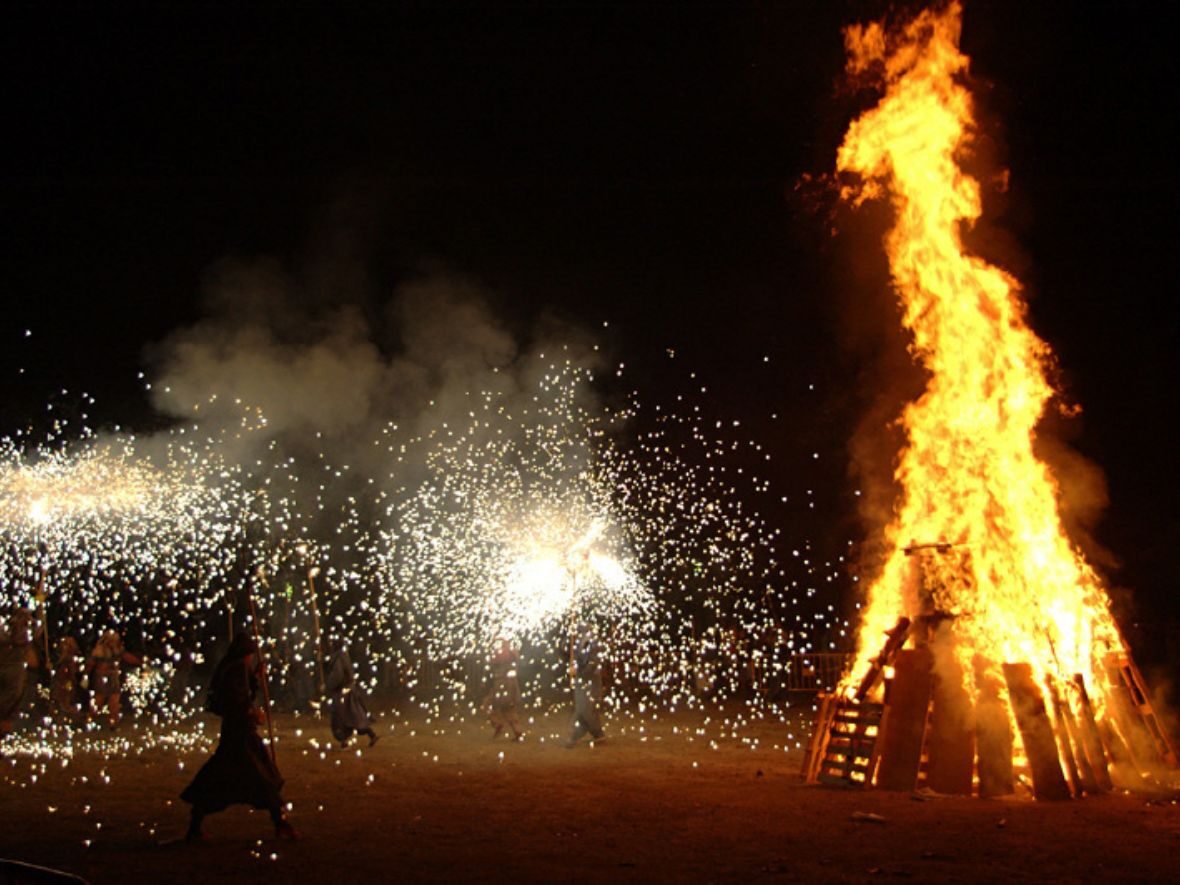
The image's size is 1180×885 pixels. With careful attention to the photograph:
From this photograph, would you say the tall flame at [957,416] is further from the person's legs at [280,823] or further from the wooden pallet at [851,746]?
the person's legs at [280,823]

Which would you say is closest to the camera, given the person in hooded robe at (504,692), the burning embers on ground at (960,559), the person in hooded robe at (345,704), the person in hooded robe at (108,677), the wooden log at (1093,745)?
the wooden log at (1093,745)

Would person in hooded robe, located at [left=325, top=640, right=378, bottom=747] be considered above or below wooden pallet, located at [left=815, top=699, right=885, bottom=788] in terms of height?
below

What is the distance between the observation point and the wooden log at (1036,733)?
8.68 m

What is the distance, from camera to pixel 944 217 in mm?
10953

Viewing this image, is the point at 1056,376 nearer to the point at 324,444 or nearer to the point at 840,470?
the point at 324,444

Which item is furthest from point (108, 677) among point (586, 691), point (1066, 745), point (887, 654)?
point (1066, 745)

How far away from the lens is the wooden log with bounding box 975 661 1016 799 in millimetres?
8844

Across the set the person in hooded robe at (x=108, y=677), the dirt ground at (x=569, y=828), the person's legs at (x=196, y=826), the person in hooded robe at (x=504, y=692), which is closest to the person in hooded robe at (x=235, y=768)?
the person's legs at (x=196, y=826)

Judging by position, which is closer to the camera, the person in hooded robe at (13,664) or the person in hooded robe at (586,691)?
the person in hooded robe at (13,664)

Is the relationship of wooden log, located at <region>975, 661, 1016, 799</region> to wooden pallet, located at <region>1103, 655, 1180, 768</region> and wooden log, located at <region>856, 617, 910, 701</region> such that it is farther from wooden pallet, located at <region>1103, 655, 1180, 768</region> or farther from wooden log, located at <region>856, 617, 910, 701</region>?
wooden pallet, located at <region>1103, 655, 1180, 768</region>

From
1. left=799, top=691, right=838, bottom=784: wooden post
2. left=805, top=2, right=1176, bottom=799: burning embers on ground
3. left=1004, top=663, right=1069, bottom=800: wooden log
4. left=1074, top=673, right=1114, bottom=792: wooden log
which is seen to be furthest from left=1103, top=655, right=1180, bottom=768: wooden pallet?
left=799, top=691, right=838, bottom=784: wooden post

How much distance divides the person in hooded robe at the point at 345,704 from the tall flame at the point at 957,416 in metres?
6.68

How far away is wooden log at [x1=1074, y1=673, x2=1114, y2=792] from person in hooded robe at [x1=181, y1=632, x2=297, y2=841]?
6843 mm

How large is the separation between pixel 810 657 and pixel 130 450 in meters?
13.6
